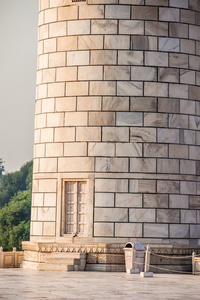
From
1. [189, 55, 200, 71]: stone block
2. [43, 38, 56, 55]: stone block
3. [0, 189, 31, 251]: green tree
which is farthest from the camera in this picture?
[0, 189, 31, 251]: green tree

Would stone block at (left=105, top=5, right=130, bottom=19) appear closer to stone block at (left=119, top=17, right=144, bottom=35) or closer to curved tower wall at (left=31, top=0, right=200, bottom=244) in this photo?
curved tower wall at (left=31, top=0, right=200, bottom=244)

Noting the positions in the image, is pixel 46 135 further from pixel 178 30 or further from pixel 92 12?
pixel 178 30

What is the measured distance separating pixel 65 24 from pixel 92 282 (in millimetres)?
9491

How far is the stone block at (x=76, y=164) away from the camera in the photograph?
67.7 ft

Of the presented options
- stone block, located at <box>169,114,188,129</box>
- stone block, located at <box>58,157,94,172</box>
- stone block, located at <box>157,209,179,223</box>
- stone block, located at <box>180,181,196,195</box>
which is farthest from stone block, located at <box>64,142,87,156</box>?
stone block, located at <box>180,181,196,195</box>

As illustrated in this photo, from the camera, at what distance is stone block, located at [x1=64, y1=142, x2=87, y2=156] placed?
2072 centimetres

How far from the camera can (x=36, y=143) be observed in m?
21.8

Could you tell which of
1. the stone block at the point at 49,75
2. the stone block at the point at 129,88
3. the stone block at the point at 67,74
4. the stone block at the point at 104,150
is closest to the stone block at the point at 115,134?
the stone block at the point at 104,150

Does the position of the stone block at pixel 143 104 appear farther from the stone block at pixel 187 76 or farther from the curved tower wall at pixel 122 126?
the stone block at pixel 187 76

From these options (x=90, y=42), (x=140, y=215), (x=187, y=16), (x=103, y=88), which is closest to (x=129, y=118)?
(x=103, y=88)

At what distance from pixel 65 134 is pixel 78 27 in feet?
11.9

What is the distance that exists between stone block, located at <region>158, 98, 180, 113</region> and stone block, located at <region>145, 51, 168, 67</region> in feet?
3.90

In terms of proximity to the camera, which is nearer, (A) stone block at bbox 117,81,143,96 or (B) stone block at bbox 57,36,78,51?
(A) stone block at bbox 117,81,143,96

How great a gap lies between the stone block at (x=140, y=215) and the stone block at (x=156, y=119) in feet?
9.22
